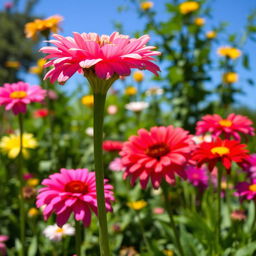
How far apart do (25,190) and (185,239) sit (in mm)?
700

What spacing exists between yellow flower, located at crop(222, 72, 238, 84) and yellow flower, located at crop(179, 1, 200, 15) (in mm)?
580

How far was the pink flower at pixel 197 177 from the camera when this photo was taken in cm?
171

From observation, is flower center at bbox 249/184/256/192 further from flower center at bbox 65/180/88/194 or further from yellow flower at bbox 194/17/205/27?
yellow flower at bbox 194/17/205/27

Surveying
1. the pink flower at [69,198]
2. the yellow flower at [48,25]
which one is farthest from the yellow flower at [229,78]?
the pink flower at [69,198]

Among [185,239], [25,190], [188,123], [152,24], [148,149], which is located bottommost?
[185,239]

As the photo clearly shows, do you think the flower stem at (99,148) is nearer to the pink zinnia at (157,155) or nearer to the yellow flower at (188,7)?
the pink zinnia at (157,155)

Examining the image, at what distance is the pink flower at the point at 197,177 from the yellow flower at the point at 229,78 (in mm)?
1435

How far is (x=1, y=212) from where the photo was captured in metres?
1.94

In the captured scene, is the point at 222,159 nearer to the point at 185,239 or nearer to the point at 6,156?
the point at 185,239

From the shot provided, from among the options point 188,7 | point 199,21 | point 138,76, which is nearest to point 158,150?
point 188,7

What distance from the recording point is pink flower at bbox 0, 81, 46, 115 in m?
1.33

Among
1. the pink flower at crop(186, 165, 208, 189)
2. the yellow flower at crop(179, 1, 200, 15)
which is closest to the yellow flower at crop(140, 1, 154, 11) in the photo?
the yellow flower at crop(179, 1, 200, 15)

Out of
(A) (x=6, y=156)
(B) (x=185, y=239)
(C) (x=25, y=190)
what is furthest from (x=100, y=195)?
(A) (x=6, y=156)

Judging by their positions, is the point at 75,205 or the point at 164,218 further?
the point at 164,218
